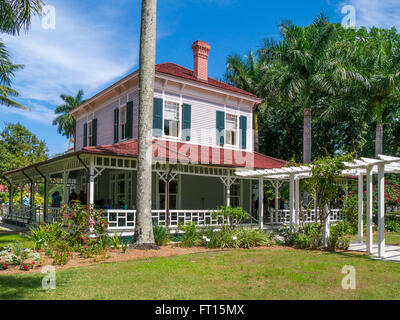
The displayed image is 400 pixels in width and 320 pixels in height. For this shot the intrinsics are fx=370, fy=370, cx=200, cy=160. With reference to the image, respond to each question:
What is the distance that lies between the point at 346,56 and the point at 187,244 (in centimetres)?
1407

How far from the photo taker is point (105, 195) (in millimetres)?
19828

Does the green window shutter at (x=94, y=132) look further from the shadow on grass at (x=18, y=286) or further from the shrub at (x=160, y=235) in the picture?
the shadow on grass at (x=18, y=286)

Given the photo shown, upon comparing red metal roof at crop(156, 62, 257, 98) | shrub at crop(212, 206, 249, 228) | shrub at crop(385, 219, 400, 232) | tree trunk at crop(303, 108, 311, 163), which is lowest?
shrub at crop(385, 219, 400, 232)

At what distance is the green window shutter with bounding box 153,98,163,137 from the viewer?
16.2 m

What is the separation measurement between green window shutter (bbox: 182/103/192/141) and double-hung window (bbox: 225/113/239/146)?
254 centimetres

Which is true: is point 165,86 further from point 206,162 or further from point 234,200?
point 234,200

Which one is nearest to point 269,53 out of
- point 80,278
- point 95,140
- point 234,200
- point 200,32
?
point 200,32

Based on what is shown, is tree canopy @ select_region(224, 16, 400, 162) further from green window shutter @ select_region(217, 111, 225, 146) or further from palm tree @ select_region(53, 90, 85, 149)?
Result: palm tree @ select_region(53, 90, 85, 149)

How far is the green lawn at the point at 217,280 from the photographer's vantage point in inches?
242

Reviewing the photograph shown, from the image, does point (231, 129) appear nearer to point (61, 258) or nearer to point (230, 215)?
point (230, 215)

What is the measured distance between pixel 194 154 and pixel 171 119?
2.01 meters

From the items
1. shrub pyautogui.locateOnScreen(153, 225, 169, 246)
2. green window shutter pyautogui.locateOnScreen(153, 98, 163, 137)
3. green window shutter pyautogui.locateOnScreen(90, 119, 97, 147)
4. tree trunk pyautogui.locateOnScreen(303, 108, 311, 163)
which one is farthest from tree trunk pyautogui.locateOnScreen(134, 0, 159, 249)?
tree trunk pyautogui.locateOnScreen(303, 108, 311, 163)

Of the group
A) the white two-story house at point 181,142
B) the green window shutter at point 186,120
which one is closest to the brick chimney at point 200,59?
the white two-story house at point 181,142

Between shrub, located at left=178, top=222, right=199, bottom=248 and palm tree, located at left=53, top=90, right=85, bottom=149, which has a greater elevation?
palm tree, located at left=53, top=90, right=85, bottom=149
